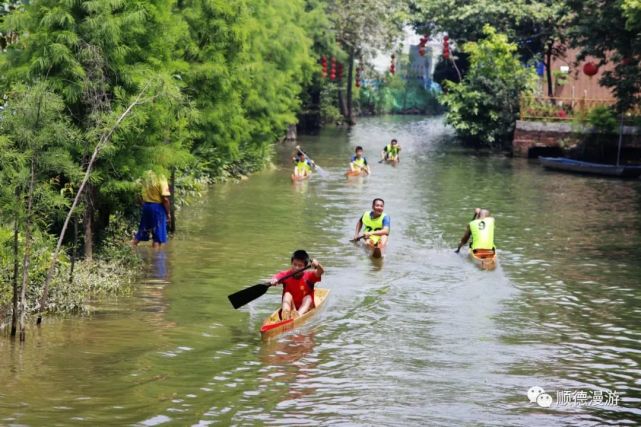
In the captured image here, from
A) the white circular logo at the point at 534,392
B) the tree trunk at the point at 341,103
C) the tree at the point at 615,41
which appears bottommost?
the white circular logo at the point at 534,392

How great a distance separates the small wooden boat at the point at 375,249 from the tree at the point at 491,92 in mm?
30644

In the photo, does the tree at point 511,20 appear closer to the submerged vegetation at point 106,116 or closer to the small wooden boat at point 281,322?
the submerged vegetation at point 106,116

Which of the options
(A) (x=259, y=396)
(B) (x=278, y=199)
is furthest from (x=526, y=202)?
(A) (x=259, y=396)

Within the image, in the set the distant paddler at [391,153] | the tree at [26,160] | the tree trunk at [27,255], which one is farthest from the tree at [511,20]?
the tree trunk at [27,255]

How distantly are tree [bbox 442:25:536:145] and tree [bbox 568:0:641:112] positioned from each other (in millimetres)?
8885

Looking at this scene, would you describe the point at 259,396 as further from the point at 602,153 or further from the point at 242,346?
the point at 602,153

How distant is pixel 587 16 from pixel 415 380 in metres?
32.7

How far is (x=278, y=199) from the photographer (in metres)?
33.9

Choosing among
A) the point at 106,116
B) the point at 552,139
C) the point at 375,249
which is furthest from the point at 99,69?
the point at 552,139

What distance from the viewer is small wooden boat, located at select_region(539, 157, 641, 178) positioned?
1682 inches

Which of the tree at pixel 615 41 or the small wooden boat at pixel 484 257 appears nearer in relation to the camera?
the small wooden boat at pixel 484 257

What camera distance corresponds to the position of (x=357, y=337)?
667 inches

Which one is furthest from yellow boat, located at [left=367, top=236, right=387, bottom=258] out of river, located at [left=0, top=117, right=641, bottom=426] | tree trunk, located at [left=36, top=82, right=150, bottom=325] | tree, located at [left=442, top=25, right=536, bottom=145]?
tree, located at [left=442, top=25, right=536, bottom=145]

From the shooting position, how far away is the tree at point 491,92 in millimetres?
54156
